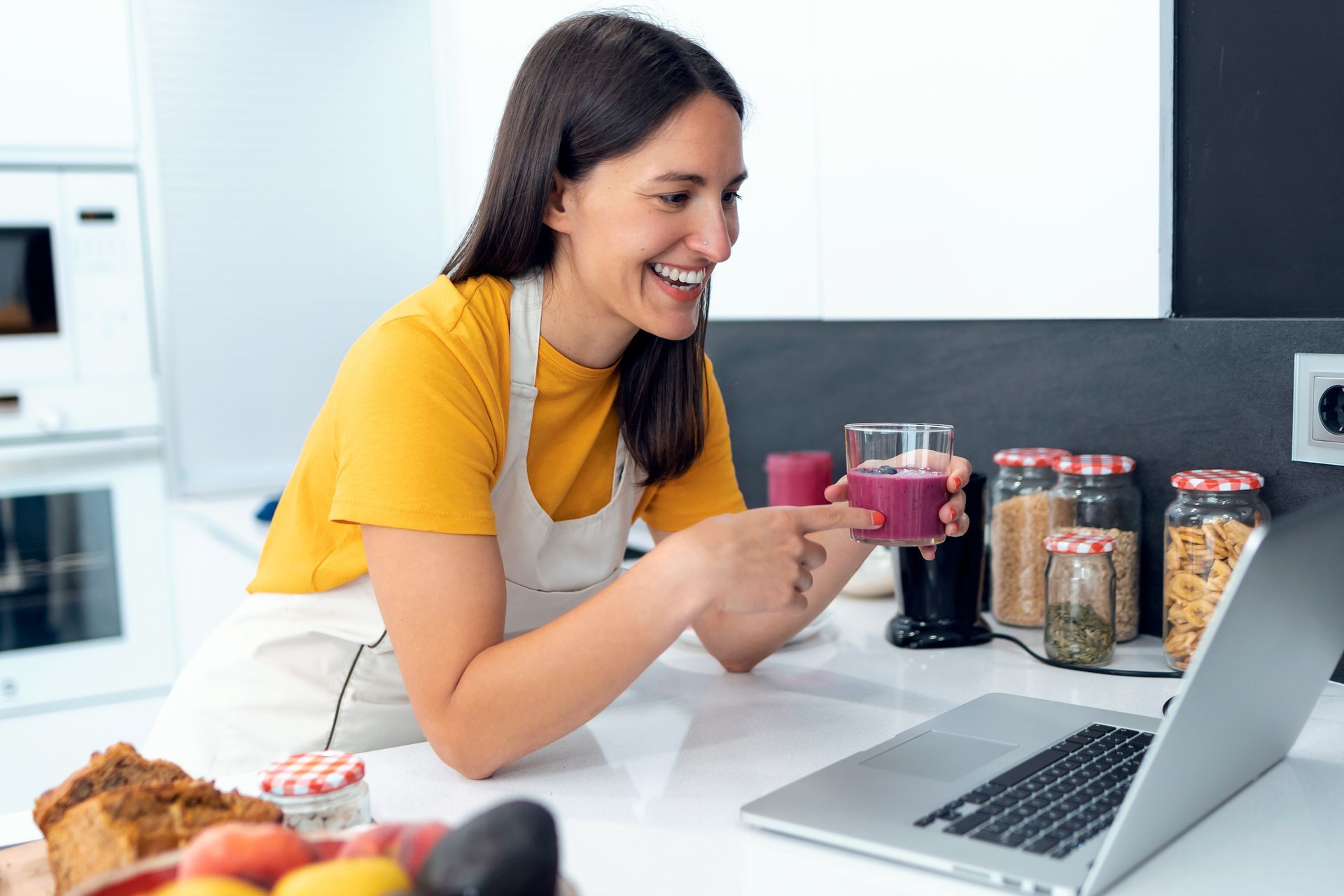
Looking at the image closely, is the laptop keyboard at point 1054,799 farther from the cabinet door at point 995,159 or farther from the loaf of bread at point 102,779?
the cabinet door at point 995,159

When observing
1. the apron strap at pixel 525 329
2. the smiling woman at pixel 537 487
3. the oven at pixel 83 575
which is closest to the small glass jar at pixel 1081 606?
the smiling woman at pixel 537 487

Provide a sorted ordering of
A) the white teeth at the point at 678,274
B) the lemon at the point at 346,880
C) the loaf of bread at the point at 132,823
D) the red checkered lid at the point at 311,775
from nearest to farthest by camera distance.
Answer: the lemon at the point at 346,880 < the loaf of bread at the point at 132,823 < the red checkered lid at the point at 311,775 < the white teeth at the point at 678,274

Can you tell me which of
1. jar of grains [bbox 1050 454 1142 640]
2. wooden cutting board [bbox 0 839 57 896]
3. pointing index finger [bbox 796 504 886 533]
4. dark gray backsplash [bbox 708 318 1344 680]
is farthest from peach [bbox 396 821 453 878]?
jar of grains [bbox 1050 454 1142 640]

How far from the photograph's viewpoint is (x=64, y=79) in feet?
8.25

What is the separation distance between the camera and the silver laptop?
0.81 metres

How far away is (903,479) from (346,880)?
82cm

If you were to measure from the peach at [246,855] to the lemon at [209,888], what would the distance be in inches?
0.5

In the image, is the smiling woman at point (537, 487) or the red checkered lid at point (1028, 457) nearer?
the smiling woman at point (537, 487)

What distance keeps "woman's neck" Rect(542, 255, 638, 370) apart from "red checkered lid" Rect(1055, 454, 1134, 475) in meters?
0.61

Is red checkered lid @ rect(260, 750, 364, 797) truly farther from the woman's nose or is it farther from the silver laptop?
the woman's nose

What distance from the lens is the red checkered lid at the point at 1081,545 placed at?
137cm

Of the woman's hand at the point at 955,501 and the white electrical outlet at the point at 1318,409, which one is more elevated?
the white electrical outlet at the point at 1318,409

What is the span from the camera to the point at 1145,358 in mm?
1544

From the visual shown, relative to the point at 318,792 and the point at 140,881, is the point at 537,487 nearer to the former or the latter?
the point at 318,792
